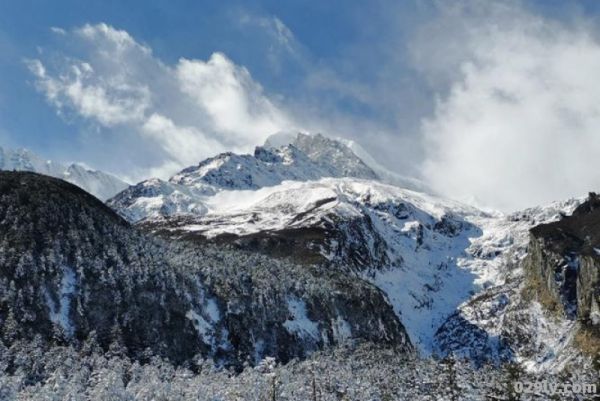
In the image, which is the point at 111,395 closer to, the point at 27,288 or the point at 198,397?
the point at 198,397

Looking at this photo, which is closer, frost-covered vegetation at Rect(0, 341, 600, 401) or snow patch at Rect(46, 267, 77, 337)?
frost-covered vegetation at Rect(0, 341, 600, 401)

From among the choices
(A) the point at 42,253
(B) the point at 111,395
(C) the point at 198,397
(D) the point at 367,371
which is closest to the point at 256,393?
(C) the point at 198,397

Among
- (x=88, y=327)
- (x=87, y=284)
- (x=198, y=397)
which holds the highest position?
(x=87, y=284)

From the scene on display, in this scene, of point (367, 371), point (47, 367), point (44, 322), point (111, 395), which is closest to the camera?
point (111, 395)

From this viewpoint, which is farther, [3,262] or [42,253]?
[42,253]

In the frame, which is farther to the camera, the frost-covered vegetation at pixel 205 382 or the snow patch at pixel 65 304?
the snow patch at pixel 65 304

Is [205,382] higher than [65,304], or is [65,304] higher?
[65,304]

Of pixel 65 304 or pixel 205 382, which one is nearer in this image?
pixel 205 382

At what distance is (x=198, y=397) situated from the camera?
11950cm

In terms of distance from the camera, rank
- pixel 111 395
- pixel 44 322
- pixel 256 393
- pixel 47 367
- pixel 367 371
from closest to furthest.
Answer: pixel 111 395 → pixel 256 393 → pixel 47 367 → pixel 44 322 → pixel 367 371

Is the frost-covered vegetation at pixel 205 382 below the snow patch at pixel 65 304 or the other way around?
below

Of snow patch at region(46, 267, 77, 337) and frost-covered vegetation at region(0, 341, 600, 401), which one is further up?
snow patch at region(46, 267, 77, 337)

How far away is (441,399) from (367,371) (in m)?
71.8

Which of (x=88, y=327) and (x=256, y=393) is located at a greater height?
(x=88, y=327)
